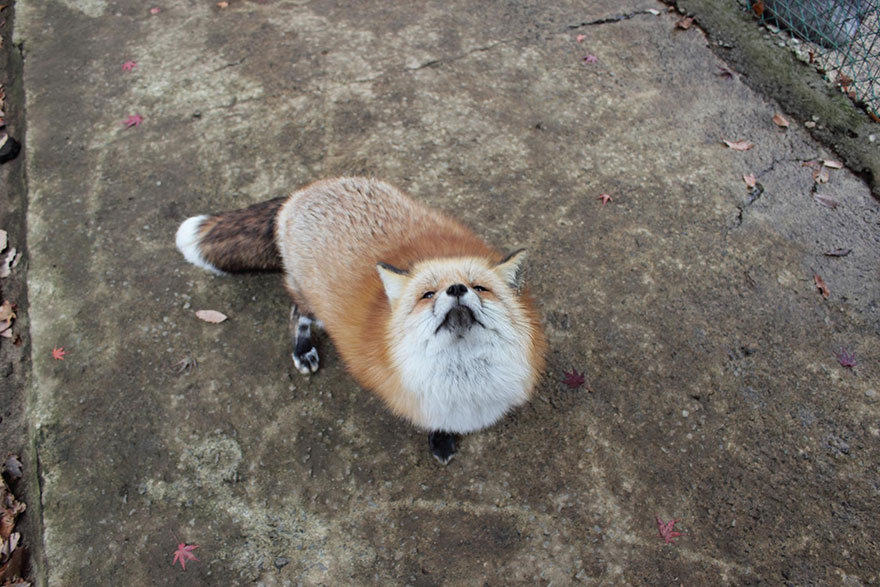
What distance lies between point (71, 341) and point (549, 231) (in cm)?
275

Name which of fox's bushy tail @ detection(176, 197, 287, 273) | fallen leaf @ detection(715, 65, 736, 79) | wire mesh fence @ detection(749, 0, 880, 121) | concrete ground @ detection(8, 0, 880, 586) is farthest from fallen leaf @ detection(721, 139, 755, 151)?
fox's bushy tail @ detection(176, 197, 287, 273)

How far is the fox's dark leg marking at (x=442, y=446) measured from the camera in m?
2.56

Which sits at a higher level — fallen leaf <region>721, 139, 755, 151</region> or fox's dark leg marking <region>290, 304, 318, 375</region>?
fallen leaf <region>721, 139, 755, 151</region>

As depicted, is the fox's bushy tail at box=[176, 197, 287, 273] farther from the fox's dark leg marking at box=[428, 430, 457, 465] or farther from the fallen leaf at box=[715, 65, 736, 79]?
the fallen leaf at box=[715, 65, 736, 79]

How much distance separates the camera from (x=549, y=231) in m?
3.38

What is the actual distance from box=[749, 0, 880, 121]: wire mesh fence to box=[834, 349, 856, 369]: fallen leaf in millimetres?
1971

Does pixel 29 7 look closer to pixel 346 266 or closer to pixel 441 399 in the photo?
pixel 346 266

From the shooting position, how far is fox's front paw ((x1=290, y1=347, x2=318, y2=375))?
287 cm

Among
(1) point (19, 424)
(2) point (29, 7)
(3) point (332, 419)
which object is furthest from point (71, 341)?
(2) point (29, 7)

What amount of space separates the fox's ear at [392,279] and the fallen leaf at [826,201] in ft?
9.50

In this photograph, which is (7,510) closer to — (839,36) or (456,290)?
(456,290)

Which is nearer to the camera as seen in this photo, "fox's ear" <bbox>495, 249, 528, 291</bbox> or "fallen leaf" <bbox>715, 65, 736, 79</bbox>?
"fox's ear" <bbox>495, 249, 528, 291</bbox>

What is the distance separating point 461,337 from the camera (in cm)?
199

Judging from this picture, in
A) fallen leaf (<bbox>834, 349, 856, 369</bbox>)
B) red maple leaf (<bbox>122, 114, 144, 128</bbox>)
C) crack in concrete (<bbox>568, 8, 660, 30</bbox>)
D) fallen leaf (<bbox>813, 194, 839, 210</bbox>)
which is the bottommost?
fallen leaf (<bbox>834, 349, 856, 369</bbox>)
